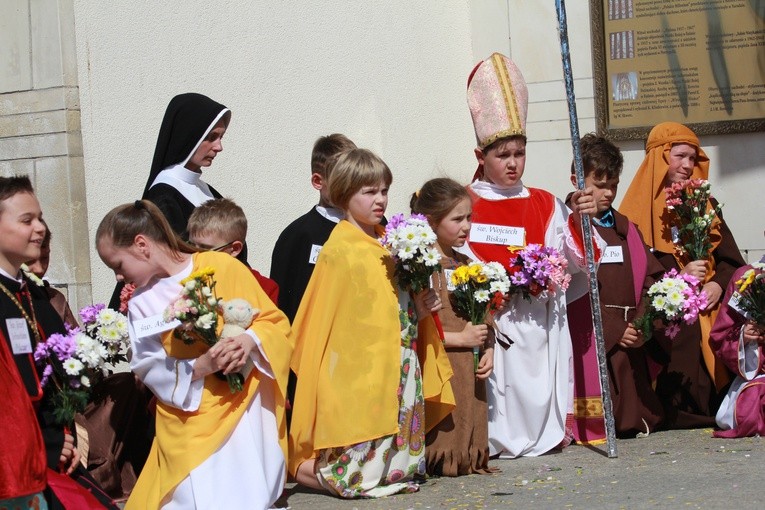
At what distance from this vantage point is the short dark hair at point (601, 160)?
25.0 feet

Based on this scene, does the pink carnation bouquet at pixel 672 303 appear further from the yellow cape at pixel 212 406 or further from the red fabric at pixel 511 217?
the yellow cape at pixel 212 406

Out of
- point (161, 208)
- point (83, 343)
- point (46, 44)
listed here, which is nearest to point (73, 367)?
point (83, 343)

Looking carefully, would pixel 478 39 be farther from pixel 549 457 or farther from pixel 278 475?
pixel 278 475

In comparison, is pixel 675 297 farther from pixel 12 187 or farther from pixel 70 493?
pixel 12 187

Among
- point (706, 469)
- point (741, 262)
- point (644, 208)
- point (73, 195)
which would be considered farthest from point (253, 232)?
point (706, 469)

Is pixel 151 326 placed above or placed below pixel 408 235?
below

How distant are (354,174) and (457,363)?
1.24 meters

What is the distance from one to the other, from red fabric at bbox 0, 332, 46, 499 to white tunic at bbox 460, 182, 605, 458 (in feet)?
9.78

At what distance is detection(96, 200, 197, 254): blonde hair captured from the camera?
18.3 ft

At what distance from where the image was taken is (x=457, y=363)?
6.70 metres

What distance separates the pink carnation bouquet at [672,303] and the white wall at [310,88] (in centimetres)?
265

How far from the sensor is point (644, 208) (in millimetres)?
8234

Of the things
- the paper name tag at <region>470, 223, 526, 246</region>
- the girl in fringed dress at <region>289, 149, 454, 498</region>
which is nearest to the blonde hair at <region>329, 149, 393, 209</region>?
the girl in fringed dress at <region>289, 149, 454, 498</region>

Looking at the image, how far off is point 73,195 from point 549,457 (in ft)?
11.1
